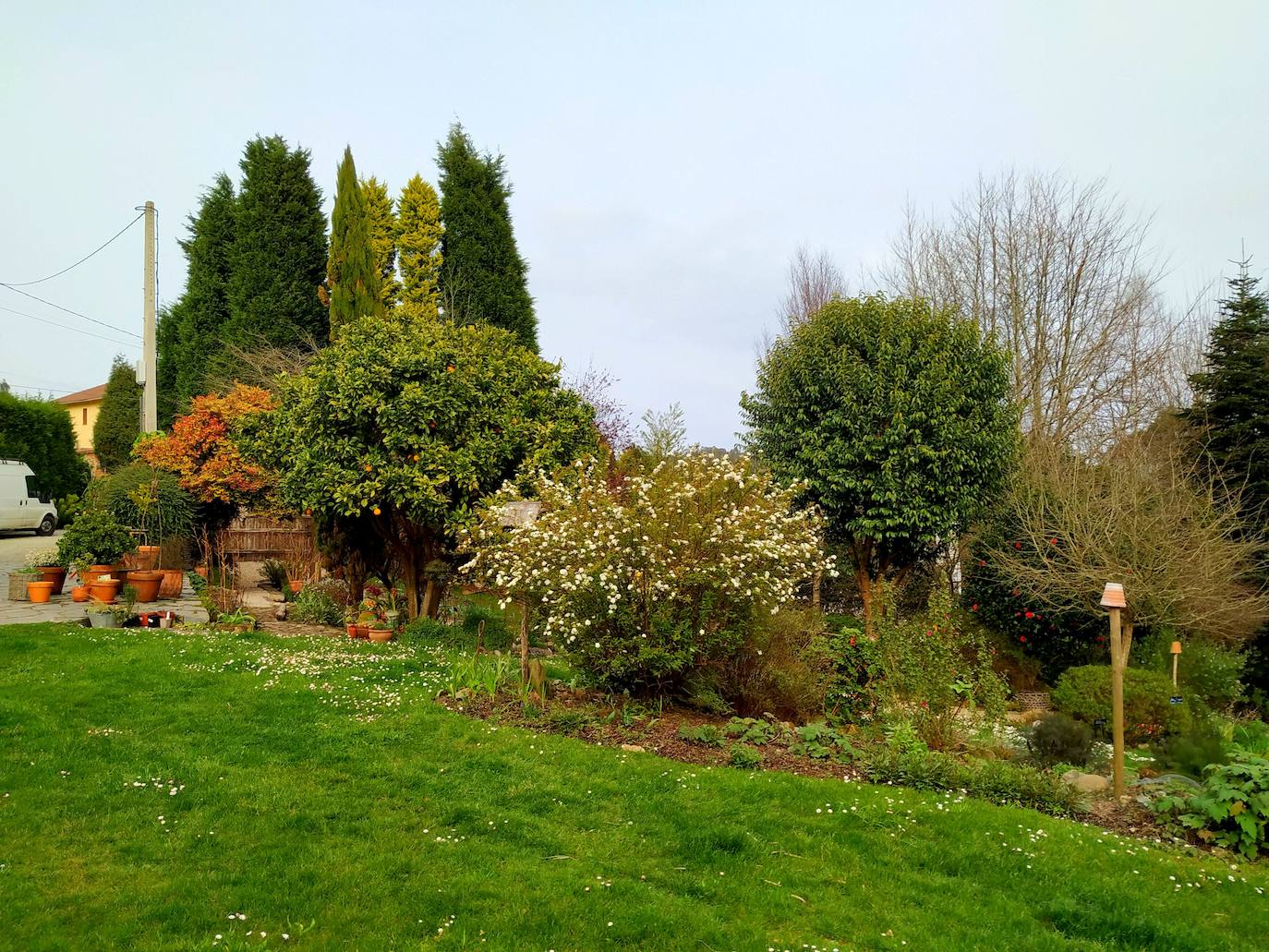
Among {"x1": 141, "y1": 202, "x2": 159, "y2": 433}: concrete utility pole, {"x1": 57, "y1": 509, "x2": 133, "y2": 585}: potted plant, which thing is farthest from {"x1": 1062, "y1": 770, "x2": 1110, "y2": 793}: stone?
{"x1": 141, "y1": 202, "x2": 159, "y2": 433}: concrete utility pole

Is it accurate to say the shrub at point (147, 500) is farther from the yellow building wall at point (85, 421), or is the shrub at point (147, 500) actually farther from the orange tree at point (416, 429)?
the yellow building wall at point (85, 421)

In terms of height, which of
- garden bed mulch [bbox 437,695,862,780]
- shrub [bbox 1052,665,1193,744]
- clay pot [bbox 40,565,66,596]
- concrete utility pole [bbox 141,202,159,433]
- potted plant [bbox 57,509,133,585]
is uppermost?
concrete utility pole [bbox 141,202,159,433]

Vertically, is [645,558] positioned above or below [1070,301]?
below

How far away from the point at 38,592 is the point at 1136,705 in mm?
14732

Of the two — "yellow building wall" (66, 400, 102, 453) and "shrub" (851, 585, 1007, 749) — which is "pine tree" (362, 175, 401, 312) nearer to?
"shrub" (851, 585, 1007, 749)

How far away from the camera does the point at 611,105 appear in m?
10.0

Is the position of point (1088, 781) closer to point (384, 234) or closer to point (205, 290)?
point (384, 234)

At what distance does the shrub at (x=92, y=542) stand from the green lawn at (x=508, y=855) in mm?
6529

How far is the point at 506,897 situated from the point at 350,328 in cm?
852

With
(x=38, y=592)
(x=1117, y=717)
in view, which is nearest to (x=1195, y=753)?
(x=1117, y=717)

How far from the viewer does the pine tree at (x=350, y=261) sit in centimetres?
1869

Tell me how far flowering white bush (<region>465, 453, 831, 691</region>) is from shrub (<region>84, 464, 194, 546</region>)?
10.1 metres

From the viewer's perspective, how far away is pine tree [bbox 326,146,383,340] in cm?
1869

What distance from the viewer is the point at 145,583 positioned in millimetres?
11914
